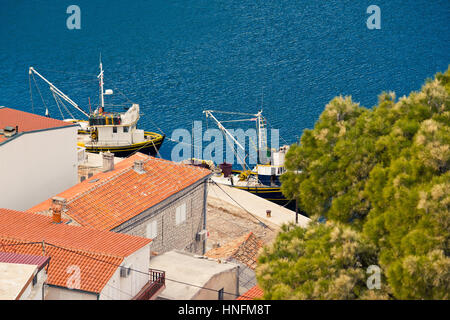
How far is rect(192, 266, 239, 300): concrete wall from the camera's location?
31000 mm

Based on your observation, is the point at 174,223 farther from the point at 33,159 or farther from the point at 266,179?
the point at 266,179

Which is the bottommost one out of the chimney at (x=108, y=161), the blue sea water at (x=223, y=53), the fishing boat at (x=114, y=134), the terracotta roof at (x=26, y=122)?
the chimney at (x=108, y=161)

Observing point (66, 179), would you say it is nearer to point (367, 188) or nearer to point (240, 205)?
point (240, 205)

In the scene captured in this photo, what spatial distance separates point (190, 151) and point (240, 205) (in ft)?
88.5

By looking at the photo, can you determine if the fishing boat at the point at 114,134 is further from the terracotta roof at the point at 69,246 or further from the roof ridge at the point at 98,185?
the terracotta roof at the point at 69,246

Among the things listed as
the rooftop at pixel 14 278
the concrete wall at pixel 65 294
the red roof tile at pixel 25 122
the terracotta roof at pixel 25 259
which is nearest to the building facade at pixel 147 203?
the red roof tile at pixel 25 122

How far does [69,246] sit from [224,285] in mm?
8016

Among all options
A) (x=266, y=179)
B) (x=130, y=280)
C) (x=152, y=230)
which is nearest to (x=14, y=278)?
(x=130, y=280)

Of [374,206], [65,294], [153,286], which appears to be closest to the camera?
[374,206]

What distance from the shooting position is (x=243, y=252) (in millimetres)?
38531

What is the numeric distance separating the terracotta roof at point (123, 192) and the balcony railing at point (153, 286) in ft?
17.8

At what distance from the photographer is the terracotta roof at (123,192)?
118 feet

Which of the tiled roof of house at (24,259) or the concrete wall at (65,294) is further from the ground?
the tiled roof of house at (24,259)

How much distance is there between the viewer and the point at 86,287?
26797 mm
